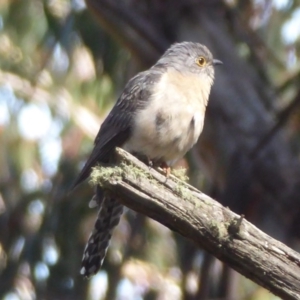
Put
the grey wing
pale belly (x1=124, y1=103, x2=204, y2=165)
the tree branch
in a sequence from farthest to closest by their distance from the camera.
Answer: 1. the grey wing
2. pale belly (x1=124, y1=103, x2=204, y2=165)
3. the tree branch

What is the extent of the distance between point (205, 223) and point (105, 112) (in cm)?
578

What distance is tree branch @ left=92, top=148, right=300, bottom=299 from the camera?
3588mm

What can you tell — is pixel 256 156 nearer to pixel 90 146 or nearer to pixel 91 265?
pixel 91 265

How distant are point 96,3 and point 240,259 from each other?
4155mm

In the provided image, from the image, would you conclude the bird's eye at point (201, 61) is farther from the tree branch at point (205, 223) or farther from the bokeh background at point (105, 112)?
the tree branch at point (205, 223)

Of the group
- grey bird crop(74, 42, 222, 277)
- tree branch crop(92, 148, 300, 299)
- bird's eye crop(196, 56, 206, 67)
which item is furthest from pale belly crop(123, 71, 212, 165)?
tree branch crop(92, 148, 300, 299)

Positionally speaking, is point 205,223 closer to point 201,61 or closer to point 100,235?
point 100,235

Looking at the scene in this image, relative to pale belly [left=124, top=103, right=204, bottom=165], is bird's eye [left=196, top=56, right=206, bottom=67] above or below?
above

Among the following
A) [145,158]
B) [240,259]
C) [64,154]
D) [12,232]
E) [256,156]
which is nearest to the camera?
[240,259]

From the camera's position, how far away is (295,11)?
8875 millimetres

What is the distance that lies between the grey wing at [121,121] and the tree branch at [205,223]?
1.59m

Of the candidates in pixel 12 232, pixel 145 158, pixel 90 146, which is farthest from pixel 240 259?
pixel 90 146

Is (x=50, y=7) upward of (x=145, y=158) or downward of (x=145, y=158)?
upward

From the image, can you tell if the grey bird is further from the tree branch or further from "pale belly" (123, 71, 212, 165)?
the tree branch
